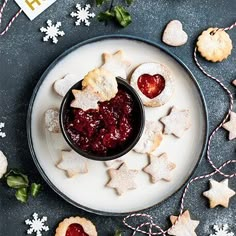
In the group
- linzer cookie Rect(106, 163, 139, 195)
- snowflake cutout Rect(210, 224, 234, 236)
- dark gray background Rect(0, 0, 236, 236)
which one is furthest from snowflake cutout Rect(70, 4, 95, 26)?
snowflake cutout Rect(210, 224, 234, 236)

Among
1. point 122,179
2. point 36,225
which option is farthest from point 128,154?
point 36,225

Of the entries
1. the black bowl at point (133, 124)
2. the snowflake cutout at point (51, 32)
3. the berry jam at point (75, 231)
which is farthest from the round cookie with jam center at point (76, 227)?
the snowflake cutout at point (51, 32)

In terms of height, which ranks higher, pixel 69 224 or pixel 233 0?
pixel 233 0

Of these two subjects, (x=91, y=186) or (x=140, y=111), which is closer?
(x=140, y=111)

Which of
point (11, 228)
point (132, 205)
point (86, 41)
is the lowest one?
point (132, 205)

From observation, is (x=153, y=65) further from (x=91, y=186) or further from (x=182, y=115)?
(x=91, y=186)

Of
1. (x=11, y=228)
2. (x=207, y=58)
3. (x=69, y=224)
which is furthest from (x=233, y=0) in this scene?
(x=11, y=228)

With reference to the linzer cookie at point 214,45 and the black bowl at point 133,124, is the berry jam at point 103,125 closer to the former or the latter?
the black bowl at point 133,124
